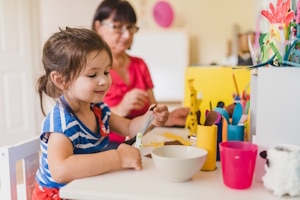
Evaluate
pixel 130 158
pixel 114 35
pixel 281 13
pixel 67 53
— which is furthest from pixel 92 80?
pixel 114 35

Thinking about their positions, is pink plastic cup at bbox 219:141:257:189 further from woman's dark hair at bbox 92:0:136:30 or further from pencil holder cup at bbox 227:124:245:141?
woman's dark hair at bbox 92:0:136:30

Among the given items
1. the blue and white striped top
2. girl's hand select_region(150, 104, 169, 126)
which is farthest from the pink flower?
the blue and white striped top

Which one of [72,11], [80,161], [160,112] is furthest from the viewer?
[72,11]

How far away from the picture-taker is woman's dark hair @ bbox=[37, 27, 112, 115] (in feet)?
2.88

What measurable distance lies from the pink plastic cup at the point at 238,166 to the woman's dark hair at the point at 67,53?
419 millimetres

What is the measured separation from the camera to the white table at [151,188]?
0.65m

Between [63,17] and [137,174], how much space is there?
273cm

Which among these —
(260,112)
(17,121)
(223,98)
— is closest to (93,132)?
(260,112)

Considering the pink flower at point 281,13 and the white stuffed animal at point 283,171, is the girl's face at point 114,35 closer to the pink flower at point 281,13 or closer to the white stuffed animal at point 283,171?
the pink flower at point 281,13

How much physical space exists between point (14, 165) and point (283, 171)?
2.17ft

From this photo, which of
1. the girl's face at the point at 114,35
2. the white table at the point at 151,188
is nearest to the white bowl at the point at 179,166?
the white table at the point at 151,188

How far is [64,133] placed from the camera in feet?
2.70

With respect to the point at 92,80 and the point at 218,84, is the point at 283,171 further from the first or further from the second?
the point at 218,84

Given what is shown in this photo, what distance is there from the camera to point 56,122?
84 cm
